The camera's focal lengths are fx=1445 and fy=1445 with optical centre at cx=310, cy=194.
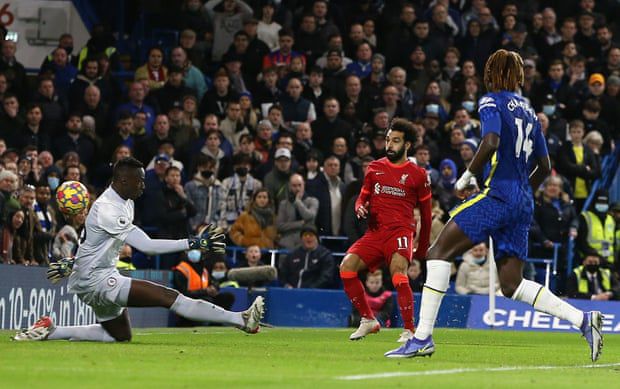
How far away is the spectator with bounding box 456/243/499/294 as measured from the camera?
23406 millimetres

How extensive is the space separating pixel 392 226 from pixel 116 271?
138 inches

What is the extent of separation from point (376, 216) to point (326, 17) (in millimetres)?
12879

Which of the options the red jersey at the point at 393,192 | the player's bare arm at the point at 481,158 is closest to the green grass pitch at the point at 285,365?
the red jersey at the point at 393,192

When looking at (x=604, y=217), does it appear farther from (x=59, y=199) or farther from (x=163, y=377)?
(x=163, y=377)

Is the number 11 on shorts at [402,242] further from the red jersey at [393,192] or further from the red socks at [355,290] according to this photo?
the red socks at [355,290]

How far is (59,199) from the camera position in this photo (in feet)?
49.6

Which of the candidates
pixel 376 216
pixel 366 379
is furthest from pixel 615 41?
pixel 366 379

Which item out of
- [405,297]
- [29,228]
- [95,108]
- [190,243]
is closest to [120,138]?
[95,108]

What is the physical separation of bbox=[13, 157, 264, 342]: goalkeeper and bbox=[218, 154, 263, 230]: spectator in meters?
9.64

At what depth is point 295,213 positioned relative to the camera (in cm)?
2338

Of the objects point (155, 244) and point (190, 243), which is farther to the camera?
point (155, 244)

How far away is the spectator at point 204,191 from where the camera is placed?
74.6ft

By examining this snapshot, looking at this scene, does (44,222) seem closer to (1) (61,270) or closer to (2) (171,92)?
(2) (171,92)

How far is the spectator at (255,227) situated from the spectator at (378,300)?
1.85 metres
